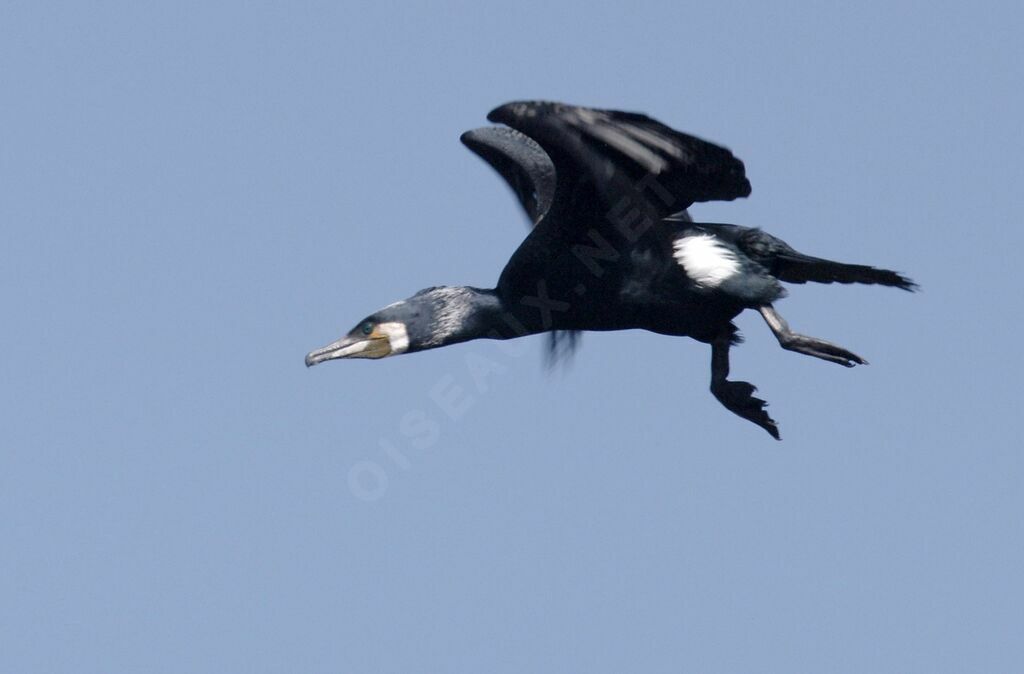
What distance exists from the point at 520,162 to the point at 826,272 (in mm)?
2632

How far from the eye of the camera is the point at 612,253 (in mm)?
11617

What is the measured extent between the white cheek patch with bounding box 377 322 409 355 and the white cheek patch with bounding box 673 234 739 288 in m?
1.86

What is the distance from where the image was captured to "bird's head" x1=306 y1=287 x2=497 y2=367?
1218 cm

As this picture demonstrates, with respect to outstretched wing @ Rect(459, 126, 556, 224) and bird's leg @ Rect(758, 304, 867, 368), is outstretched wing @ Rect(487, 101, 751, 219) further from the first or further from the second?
outstretched wing @ Rect(459, 126, 556, 224)

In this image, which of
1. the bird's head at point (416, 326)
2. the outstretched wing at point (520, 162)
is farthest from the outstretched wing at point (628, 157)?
the outstretched wing at point (520, 162)

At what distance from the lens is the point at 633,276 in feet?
38.4

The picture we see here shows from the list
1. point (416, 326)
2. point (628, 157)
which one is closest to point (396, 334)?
point (416, 326)

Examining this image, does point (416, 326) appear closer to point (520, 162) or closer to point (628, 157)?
point (520, 162)

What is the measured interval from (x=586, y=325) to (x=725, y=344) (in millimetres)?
1061

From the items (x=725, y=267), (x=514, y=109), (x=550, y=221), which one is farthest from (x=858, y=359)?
(x=514, y=109)

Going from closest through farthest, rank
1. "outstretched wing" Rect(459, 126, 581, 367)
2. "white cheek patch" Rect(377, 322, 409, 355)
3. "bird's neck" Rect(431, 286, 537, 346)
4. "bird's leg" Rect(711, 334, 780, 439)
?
1. "bird's neck" Rect(431, 286, 537, 346)
2. "white cheek patch" Rect(377, 322, 409, 355)
3. "bird's leg" Rect(711, 334, 780, 439)
4. "outstretched wing" Rect(459, 126, 581, 367)

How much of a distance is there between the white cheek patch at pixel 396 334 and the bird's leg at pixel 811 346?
235 centimetres

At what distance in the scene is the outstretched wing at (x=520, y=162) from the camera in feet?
44.2

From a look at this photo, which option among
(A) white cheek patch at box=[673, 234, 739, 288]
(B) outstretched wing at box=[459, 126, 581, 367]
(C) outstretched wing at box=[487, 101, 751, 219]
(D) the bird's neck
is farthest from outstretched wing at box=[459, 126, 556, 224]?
(C) outstretched wing at box=[487, 101, 751, 219]
